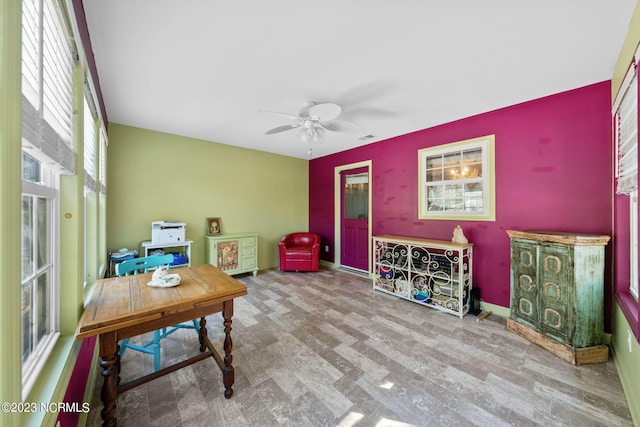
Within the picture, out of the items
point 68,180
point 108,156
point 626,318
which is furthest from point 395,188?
point 108,156

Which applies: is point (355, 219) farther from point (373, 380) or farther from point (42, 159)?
point (42, 159)

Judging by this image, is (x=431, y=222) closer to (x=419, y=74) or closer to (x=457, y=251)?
(x=457, y=251)

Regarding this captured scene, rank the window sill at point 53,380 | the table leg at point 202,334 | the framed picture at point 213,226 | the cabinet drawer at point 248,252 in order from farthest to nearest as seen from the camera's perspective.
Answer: the cabinet drawer at point 248,252 → the framed picture at point 213,226 → the table leg at point 202,334 → the window sill at point 53,380

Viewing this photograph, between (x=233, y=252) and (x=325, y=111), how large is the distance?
3115 millimetres

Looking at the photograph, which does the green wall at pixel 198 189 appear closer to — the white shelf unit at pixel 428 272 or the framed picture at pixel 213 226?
the framed picture at pixel 213 226

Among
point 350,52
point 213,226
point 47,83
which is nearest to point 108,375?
point 47,83

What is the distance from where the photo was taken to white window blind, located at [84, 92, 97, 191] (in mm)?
1909

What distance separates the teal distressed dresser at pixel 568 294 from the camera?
2092 millimetres

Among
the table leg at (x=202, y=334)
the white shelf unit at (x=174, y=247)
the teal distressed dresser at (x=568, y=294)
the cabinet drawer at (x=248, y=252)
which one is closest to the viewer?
the teal distressed dresser at (x=568, y=294)

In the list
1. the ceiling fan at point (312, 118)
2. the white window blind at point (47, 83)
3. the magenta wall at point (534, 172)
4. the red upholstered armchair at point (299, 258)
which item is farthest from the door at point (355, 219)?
the white window blind at point (47, 83)

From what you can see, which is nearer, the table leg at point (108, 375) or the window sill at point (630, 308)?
the table leg at point (108, 375)

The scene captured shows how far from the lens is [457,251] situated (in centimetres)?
323

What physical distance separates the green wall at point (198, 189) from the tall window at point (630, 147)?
4.79 m

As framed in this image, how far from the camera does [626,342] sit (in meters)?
1.83
